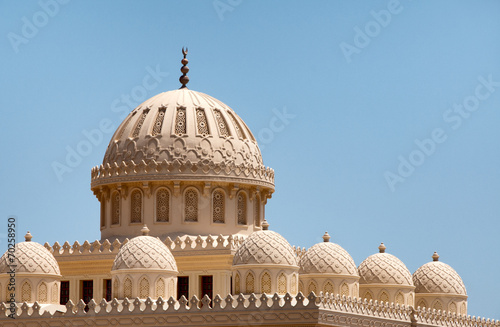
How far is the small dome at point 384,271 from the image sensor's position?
186ft

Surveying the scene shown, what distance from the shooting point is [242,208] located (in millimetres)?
57781

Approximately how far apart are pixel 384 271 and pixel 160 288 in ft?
37.8

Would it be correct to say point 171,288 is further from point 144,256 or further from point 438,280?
point 438,280

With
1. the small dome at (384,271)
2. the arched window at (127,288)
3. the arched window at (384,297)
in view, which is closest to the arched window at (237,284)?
the arched window at (127,288)

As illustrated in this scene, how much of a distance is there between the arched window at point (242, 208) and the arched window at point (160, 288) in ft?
25.6

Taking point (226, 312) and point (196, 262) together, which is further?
point (196, 262)

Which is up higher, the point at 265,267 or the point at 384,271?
the point at 265,267

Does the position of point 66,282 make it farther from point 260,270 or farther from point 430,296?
point 430,296

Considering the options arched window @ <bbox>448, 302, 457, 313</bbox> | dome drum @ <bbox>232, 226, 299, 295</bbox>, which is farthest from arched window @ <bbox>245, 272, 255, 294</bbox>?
arched window @ <bbox>448, 302, 457, 313</bbox>

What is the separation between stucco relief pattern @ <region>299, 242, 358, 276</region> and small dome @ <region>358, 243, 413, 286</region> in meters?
3.70

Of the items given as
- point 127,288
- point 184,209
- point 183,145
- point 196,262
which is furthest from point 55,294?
point 183,145

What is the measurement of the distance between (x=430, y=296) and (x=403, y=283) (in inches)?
126

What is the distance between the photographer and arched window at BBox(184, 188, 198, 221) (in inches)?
2226

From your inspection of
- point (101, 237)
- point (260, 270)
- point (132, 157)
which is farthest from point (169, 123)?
point (260, 270)
